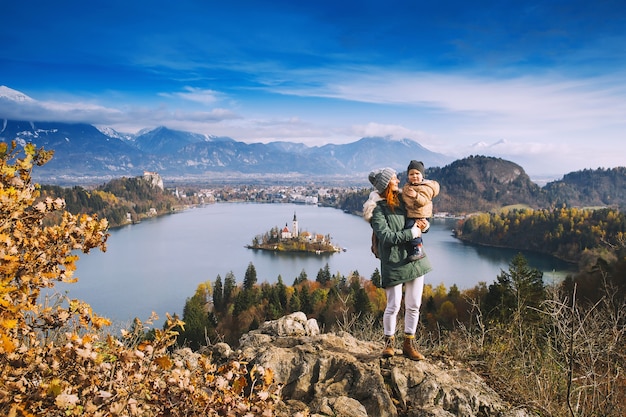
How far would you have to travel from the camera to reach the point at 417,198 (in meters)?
2.86

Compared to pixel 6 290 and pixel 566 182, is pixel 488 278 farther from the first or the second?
pixel 566 182

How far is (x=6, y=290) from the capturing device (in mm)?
1134

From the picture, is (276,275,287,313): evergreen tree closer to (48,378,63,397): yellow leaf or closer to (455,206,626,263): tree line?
(48,378,63,397): yellow leaf

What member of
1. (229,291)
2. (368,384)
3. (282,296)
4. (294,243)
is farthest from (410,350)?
(294,243)

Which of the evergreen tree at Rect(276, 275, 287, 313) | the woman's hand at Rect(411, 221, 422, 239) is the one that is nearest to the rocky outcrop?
the woman's hand at Rect(411, 221, 422, 239)

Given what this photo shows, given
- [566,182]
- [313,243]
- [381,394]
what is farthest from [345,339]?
[566,182]

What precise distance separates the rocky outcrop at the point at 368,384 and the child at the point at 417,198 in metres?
0.77

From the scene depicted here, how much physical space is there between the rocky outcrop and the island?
37725 mm

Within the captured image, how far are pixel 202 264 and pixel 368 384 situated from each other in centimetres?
3275

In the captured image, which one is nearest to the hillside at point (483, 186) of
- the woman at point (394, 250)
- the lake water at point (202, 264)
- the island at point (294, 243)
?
the lake water at point (202, 264)

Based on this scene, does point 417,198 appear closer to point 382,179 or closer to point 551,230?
point 382,179

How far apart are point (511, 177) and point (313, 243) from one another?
69599 millimetres

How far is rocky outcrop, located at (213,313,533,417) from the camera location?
8.14ft

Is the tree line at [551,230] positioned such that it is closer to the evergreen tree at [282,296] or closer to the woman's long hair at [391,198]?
the evergreen tree at [282,296]
